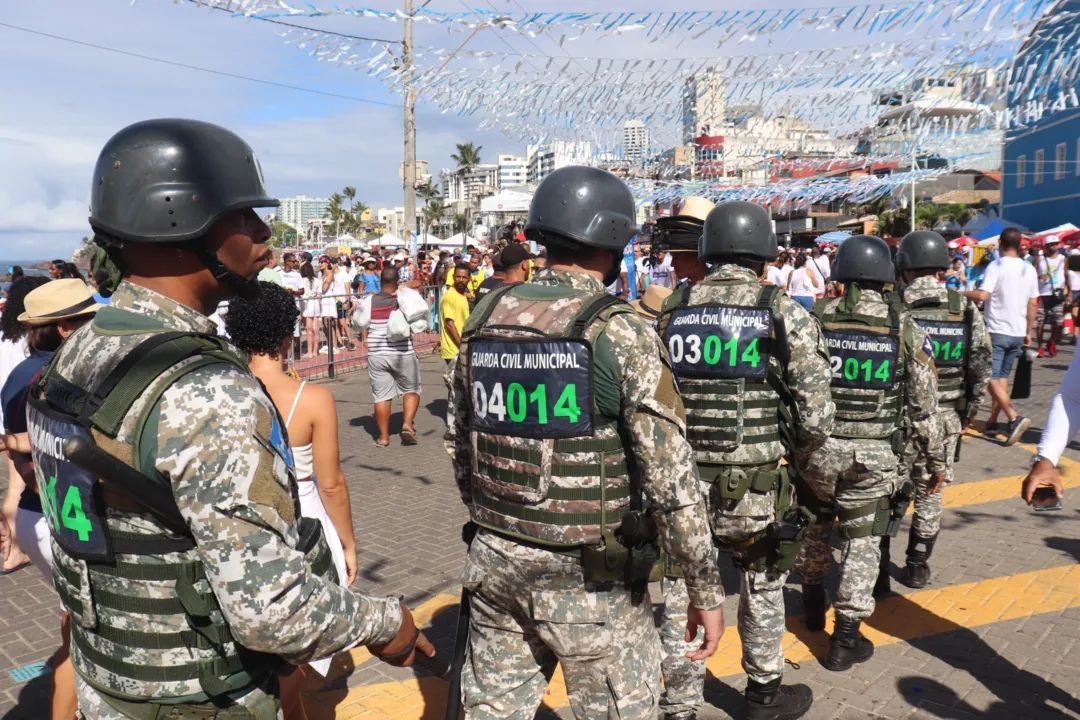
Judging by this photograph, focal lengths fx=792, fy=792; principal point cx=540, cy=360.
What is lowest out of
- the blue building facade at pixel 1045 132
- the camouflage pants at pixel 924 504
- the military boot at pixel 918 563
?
the military boot at pixel 918 563

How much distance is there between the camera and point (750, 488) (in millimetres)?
3766

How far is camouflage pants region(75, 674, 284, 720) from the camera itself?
1.79 meters

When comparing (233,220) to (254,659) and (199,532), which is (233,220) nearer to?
(199,532)

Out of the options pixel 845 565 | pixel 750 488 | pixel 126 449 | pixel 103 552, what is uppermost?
pixel 126 449

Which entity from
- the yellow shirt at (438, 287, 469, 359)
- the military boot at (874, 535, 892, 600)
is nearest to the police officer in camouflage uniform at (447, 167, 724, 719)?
the military boot at (874, 535, 892, 600)

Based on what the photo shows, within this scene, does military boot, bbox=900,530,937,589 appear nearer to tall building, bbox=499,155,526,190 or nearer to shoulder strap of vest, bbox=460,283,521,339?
shoulder strap of vest, bbox=460,283,521,339

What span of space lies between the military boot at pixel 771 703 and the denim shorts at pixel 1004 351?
23.1 ft

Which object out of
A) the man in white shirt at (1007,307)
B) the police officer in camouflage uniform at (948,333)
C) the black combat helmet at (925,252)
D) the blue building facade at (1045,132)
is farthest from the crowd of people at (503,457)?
the man in white shirt at (1007,307)

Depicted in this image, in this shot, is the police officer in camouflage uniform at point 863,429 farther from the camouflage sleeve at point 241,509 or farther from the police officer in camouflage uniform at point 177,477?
the camouflage sleeve at point 241,509

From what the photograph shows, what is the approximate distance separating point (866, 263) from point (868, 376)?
65cm

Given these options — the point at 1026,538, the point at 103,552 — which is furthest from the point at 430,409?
the point at 103,552

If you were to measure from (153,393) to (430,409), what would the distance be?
9.86 m

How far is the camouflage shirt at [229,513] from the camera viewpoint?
163 centimetres

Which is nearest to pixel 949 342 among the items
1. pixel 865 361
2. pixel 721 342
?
pixel 865 361
